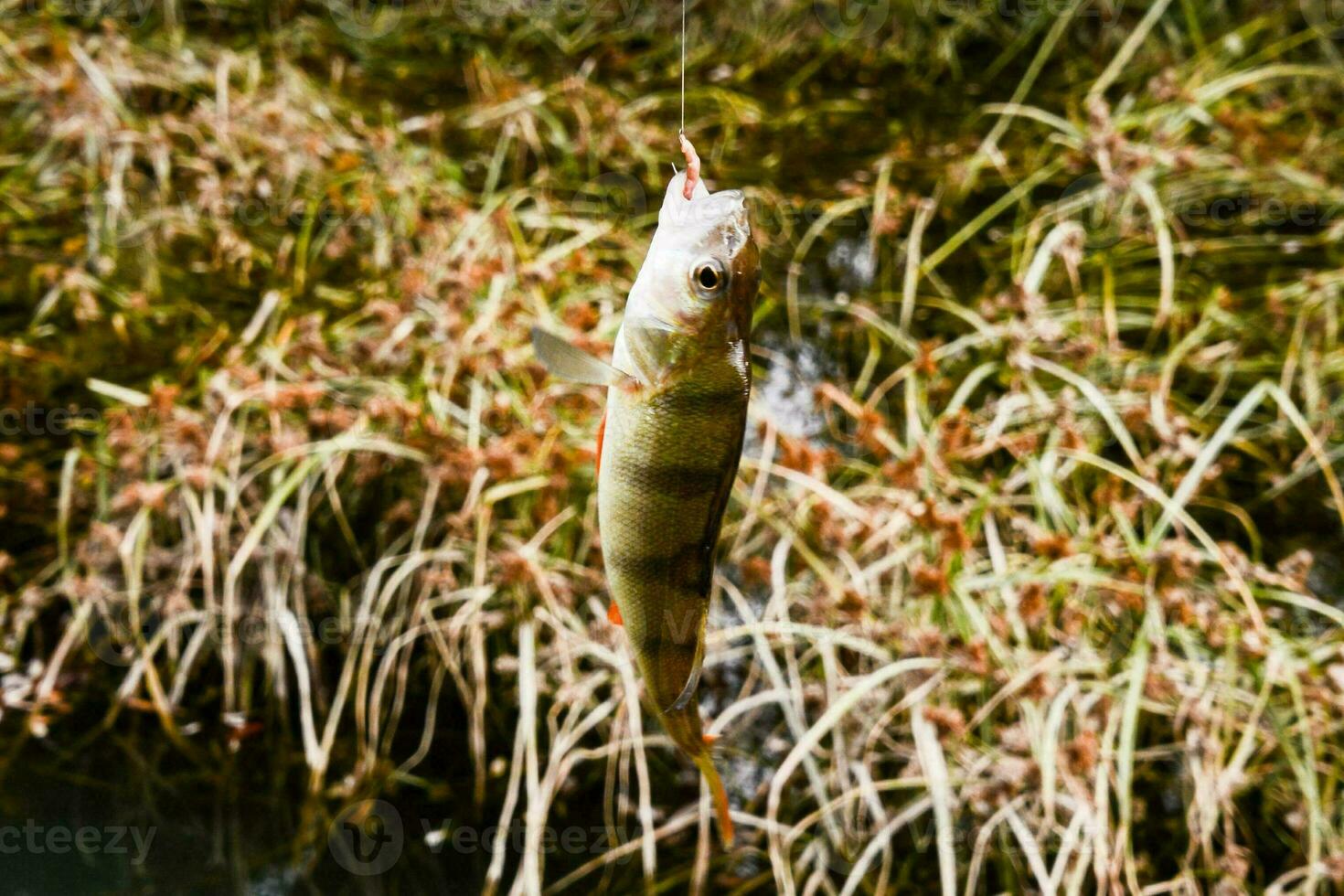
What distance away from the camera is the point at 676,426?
685 millimetres

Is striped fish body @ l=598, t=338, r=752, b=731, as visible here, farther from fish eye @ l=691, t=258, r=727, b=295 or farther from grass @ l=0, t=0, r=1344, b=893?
grass @ l=0, t=0, r=1344, b=893

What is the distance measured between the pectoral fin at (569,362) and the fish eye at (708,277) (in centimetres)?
7

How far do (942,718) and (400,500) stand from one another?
1.14m

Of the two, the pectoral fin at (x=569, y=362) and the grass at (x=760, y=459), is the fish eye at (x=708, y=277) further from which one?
the grass at (x=760, y=459)

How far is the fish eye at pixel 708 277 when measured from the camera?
0.68m

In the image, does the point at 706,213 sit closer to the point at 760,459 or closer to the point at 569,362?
the point at 569,362

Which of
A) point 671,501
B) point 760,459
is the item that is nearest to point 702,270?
point 671,501

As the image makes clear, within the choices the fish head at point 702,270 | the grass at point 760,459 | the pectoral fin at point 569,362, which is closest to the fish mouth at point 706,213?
the fish head at point 702,270

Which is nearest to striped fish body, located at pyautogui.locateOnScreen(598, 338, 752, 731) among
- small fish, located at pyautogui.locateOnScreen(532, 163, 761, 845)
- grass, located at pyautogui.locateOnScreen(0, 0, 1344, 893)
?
small fish, located at pyautogui.locateOnScreen(532, 163, 761, 845)

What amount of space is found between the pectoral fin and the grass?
4.00ft

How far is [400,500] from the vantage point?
89.9 inches

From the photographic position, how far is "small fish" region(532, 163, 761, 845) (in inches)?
27.0

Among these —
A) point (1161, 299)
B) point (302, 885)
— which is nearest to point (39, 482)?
point (302, 885)

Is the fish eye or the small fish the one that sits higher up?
the fish eye
